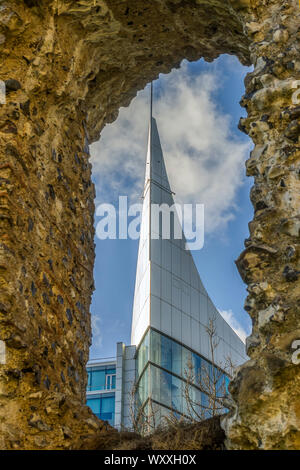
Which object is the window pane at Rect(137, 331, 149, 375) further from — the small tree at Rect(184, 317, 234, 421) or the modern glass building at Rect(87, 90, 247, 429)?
the small tree at Rect(184, 317, 234, 421)

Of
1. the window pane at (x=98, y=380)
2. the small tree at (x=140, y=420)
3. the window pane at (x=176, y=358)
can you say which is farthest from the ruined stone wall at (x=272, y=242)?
the window pane at (x=98, y=380)

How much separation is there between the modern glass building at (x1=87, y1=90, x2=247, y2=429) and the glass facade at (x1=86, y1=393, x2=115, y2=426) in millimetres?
39

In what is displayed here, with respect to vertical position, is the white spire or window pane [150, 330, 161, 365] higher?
the white spire

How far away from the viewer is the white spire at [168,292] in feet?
50.9

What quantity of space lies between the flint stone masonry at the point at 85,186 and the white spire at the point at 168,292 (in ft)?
31.0

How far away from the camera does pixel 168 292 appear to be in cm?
1600

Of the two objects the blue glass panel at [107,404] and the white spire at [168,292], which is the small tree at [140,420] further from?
the blue glass panel at [107,404]

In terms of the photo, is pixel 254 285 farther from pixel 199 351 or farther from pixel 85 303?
pixel 199 351

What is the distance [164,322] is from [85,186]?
996 cm

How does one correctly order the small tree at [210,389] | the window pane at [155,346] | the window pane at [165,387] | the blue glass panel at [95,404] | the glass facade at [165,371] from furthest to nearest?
the blue glass panel at [95,404] < the window pane at [155,346] < the window pane at [165,387] < the glass facade at [165,371] < the small tree at [210,389]

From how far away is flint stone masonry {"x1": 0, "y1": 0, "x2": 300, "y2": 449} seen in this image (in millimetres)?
3438

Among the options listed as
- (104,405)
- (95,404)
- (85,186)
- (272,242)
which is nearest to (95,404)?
(95,404)

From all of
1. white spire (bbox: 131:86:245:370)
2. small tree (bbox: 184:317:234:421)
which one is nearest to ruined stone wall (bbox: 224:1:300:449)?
small tree (bbox: 184:317:234:421)

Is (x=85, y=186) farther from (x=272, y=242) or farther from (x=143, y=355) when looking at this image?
(x=143, y=355)
